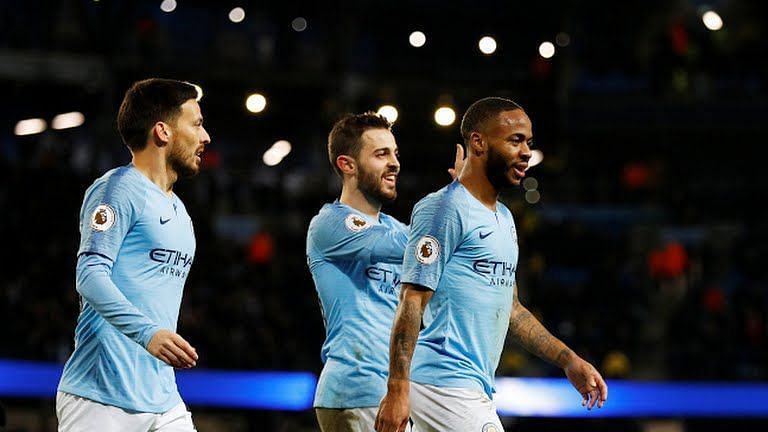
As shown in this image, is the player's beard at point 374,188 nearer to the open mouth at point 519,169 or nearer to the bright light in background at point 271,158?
the open mouth at point 519,169

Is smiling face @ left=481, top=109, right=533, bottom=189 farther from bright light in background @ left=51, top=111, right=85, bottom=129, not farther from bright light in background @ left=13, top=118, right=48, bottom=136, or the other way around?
bright light in background @ left=51, top=111, right=85, bottom=129

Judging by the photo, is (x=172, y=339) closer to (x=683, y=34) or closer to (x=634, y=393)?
(x=634, y=393)

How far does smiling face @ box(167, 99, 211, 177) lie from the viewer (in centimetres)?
545

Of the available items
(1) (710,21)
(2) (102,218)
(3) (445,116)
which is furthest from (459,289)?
(1) (710,21)

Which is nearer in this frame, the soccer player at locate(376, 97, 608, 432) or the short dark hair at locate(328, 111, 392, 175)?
the soccer player at locate(376, 97, 608, 432)

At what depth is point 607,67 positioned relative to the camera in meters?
24.1

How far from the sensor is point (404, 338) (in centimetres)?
502

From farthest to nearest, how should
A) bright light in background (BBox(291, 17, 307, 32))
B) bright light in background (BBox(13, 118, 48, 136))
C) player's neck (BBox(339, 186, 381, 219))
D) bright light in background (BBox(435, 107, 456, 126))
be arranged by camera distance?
bright light in background (BBox(291, 17, 307, 32)) → bright light in background (BBox(13, 118, 48, 136)) → bright light in background (BBox(435, 107, 456, 126)) → player's neck (BBox(339, 186, 381, 219))

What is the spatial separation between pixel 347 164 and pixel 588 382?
171cm

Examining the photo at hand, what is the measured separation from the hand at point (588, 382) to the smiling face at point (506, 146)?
0.88 m

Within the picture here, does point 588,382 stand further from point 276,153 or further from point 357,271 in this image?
point 276,153

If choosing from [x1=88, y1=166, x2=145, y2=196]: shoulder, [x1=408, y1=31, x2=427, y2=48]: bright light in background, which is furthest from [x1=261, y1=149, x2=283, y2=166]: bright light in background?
[x1=88, y1=166, x2=145, y2=196]: shoulder

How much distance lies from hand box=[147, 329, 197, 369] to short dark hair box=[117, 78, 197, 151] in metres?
1.09

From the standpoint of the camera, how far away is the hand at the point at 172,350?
4.58 meters
